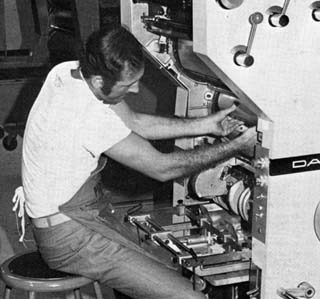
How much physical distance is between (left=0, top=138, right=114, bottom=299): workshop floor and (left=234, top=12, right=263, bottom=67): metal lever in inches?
74.3

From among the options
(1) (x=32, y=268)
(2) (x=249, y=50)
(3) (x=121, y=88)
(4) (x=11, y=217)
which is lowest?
(4) (x=11, y=217)

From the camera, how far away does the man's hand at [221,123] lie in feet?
10.7

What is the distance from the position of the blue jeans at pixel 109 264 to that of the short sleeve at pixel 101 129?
384mm

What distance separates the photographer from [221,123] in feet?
10.8

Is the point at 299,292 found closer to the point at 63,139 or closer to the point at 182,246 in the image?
the point at 182,246

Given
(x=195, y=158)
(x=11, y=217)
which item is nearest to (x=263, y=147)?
(x=195, y=158)

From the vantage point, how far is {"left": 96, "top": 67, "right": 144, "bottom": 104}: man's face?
10.3 ft

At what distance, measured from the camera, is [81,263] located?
3.27m

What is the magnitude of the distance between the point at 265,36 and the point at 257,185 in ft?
1.92

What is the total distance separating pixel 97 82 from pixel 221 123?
57 centimetres

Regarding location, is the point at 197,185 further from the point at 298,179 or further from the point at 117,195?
the point at 117,195

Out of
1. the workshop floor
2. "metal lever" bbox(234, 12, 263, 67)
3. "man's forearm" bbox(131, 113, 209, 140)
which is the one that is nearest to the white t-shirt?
"man's forearm" bbox(131, 113, 209, 140)

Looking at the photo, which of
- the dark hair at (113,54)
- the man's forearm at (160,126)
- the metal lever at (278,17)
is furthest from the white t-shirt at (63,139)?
the metal lever at (278,17)

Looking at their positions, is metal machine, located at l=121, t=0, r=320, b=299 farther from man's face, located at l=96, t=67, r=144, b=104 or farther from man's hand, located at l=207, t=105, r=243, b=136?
man's face, located at l=96, t=67, r=144, b=104
